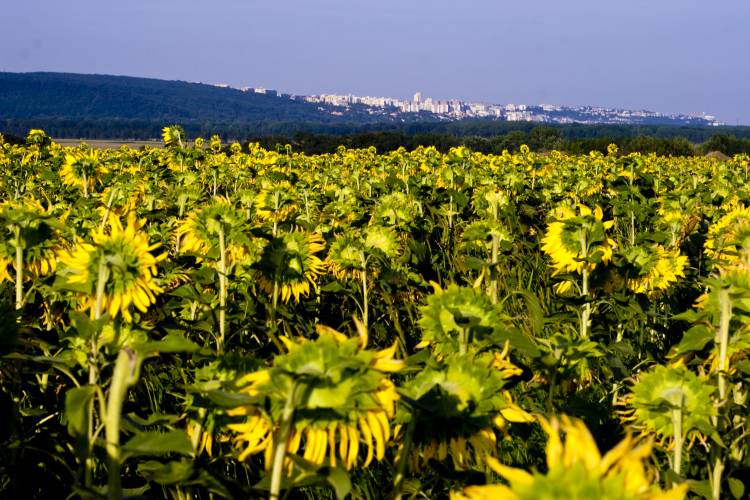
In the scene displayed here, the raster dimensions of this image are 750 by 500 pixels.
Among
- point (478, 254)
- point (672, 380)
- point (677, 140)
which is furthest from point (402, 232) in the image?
point (677, 140)

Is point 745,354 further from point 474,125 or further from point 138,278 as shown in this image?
point 474,125

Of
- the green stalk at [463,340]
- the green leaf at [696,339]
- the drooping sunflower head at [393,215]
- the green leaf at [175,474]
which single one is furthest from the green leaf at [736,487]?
the drooping sunflower head at [393,215]

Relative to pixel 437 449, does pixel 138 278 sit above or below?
above

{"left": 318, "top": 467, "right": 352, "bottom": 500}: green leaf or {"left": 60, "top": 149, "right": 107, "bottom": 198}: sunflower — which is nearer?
{"left": 318, "top": 467, "right": 352, "bottom": 500}: green leaf

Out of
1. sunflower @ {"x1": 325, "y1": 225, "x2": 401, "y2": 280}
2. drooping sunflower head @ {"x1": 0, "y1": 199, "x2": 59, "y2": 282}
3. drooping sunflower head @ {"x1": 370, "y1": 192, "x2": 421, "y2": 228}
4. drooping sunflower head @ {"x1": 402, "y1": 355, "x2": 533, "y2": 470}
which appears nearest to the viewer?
drooping sunflower head @ {"x1": 402, "y1": 355, "x2": 533, "y2": 470}

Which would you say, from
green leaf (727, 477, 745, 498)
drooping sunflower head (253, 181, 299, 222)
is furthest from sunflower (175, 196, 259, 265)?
green leaf (727, 477, 745, 498)

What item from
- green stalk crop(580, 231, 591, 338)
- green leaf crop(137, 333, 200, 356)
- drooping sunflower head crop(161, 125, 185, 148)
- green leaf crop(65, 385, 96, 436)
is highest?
drooping sunflower head crop(161, 125, 185, 148)

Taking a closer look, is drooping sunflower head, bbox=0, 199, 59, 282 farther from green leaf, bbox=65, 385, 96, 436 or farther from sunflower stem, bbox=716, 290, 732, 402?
sunflower stem, bbox=716, 290, 732, 402

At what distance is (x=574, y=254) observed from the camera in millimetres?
3258

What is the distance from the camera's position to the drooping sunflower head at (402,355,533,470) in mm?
1508

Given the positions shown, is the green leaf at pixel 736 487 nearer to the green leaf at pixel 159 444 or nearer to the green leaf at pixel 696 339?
the green leaf at pixel 696 339

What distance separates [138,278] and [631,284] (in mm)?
→ 2610

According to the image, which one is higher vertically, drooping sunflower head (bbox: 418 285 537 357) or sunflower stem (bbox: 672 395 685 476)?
drooping sunflower head (bbox: 418 285 537 357)

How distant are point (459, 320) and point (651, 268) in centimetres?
224
